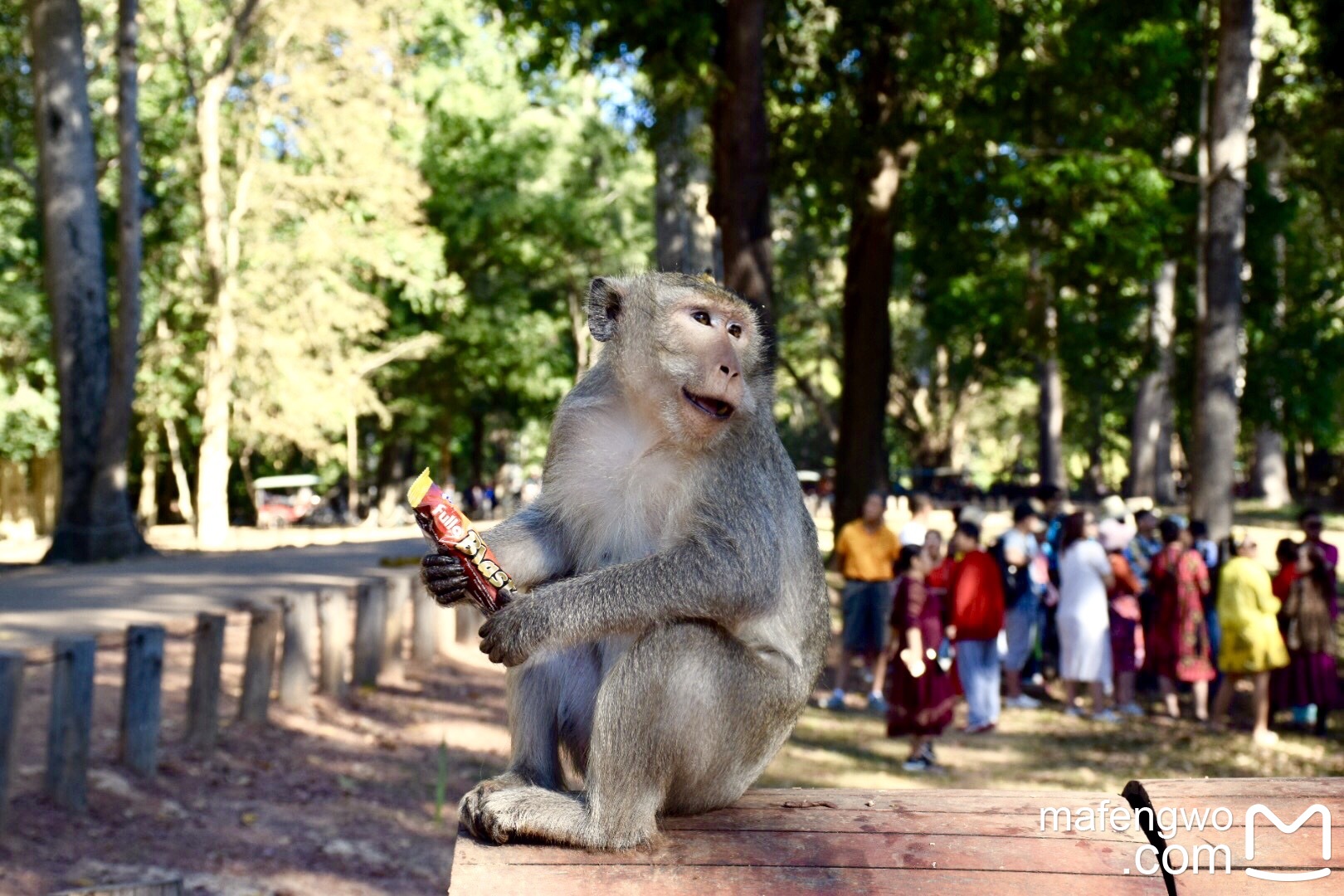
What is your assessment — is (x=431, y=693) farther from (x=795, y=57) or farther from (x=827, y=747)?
(x=795, y=57)

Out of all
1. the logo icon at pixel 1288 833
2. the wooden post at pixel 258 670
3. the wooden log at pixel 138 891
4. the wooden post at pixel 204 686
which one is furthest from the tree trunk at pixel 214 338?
the logo icon at pixel 1288 833

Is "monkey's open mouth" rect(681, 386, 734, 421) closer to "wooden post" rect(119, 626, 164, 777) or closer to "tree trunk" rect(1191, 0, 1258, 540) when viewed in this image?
"wooden post" rect(119, 626, 164, 777)

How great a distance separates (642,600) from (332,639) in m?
9.12

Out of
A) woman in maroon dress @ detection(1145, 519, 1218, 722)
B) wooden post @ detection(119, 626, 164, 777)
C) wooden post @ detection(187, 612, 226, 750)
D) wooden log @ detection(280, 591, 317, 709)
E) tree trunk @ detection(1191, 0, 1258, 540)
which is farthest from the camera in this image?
tree trunk @ detection(1191, 0, 1258, 540)

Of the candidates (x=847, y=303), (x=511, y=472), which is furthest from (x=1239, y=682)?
(x=511, y=472)

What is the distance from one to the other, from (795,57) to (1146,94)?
4812mm

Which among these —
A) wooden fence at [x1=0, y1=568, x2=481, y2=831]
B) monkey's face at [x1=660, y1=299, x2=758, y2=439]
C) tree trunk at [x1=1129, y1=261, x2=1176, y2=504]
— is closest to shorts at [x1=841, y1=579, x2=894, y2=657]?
wooden fence at [x1=0, y1=568, x2=481, y2=831]

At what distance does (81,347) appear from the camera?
814 inches

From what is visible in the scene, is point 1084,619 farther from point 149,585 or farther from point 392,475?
point 392,475

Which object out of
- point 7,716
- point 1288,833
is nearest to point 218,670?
point 7,716

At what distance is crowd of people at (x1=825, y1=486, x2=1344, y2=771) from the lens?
11367 mm

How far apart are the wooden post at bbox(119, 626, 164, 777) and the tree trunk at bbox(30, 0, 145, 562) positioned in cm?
1280

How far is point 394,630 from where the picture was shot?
46.7ft

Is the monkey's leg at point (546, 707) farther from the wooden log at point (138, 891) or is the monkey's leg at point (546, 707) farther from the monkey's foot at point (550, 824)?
the wooden log at point (138, 891)
